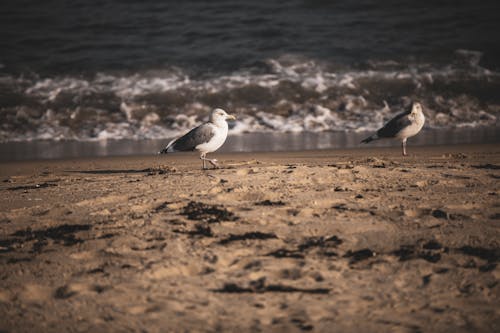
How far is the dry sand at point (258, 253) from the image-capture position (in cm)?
254

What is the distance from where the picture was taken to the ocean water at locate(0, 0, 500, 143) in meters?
10.6

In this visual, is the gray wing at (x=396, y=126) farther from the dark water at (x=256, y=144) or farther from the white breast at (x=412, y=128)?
the dark water at (x=256, y=144)

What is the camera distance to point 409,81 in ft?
40.1

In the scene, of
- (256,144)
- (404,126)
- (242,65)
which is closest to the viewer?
(404,126)

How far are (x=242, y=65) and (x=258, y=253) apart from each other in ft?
36.6

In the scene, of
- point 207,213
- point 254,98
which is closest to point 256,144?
point 254,98

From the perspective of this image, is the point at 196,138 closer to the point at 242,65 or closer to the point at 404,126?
the point at 404,126

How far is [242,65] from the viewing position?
1401cm

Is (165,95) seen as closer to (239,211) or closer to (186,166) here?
(186,166)

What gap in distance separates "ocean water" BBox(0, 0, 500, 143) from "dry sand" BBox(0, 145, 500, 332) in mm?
5156

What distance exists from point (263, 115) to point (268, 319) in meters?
8.36

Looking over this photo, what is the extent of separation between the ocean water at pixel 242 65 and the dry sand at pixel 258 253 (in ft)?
16.9

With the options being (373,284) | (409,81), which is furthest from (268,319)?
(409,81)

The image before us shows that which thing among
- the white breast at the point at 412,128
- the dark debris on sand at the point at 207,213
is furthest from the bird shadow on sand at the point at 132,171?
the white breast at the point at 412,128
